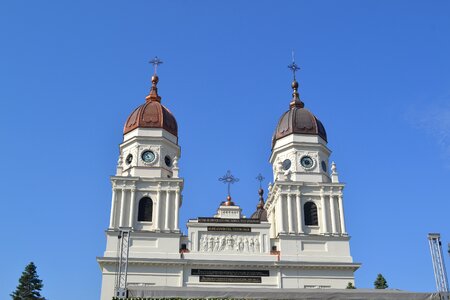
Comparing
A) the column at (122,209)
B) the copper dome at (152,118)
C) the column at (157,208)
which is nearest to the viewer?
the column at (122,209)

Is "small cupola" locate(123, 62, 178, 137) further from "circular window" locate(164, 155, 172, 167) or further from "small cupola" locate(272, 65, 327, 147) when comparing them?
"small cupola" locate(272, 65, 327, 147)

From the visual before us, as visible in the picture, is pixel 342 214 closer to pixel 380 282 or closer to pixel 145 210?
pixel 380 282

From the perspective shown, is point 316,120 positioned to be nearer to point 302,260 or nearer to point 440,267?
point 302,260

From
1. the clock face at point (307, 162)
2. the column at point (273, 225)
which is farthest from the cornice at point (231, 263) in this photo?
the clock face at point (307, 162)

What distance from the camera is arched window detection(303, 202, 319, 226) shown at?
41.2m

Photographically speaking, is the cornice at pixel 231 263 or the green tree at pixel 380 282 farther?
the green tree at pixel 380 282

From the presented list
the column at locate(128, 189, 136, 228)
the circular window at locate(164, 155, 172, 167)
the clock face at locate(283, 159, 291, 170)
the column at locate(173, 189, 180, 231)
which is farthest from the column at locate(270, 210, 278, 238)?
the column at locate(128, 189, 136, 228)

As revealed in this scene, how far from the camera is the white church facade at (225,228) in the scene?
38.2m

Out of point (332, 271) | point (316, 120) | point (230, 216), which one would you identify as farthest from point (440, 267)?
point (230, 216)

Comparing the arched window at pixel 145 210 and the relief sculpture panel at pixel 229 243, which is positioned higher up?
the arched window at pixel 145 210

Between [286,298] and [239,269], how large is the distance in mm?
17503

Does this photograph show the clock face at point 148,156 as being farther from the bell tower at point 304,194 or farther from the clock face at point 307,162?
the clock face at point 307,162

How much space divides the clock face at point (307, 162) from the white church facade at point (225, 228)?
82 mm

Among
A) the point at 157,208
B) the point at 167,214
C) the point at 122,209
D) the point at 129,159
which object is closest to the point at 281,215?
the point at 167,214
